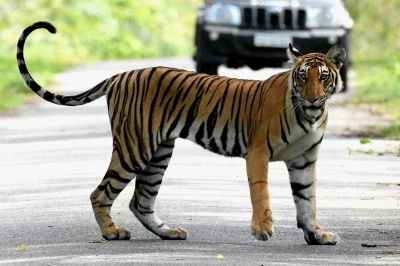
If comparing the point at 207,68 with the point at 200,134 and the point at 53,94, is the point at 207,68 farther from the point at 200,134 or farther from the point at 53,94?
the point at 200,134

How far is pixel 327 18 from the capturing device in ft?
67.2

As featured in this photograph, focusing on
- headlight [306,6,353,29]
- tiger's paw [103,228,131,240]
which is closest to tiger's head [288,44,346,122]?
tiger's paw [103,228,131,240]

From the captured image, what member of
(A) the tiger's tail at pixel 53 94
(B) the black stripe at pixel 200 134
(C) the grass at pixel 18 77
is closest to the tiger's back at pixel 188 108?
(B) the black stripe at pixel 200 134

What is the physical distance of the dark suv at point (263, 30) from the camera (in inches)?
791

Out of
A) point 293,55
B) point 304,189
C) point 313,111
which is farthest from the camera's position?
point 304,189

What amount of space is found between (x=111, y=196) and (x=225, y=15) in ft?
40.6

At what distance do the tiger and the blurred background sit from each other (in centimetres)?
1769

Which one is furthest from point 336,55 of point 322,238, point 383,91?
point 383,91

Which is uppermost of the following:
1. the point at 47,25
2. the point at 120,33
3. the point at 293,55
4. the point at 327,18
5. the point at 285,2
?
the point at 47,25

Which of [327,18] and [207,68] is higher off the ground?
[327,18]

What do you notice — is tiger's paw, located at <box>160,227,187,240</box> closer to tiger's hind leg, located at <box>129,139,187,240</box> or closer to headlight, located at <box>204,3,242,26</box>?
tiger's hind leg, located at <box>129,139,187,240</box>

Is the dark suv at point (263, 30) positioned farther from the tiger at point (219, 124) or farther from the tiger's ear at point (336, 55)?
the tiger's ear at point (336, 55)

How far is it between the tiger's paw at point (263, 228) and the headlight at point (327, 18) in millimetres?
13295

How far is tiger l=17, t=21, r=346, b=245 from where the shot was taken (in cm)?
762
